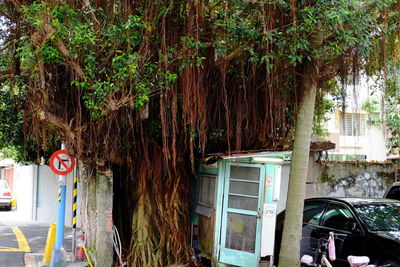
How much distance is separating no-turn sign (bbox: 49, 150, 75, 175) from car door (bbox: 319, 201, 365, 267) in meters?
4.77

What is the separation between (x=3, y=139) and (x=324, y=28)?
33.3ft

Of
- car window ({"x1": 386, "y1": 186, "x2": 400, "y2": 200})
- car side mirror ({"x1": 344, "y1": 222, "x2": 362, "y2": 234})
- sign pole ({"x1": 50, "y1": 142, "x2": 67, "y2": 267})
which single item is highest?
car window ({"x1": 386, "y1": 186, "x2": 400, "y2": 200})

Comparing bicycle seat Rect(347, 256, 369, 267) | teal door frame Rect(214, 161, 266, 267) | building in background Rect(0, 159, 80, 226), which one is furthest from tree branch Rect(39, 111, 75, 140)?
building in background Rect(0, 159, 80, 226)

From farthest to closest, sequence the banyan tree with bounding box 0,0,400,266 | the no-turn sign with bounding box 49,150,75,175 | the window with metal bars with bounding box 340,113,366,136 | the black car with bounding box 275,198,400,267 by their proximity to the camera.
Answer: the window with metal bars with bounding box 340,113,366,136
the no-turn sign with bounding box 49,150,75,175
the banyan tree with bounding box 0,0,400,266
the black car with bounding box 275,198,400,267

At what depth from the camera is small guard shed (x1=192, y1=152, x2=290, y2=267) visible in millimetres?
7816

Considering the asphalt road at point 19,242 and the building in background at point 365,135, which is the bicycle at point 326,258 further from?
the building in background at point 365,135

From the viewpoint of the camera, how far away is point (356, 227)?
663 centimetres

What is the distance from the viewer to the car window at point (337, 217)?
22.8 ft

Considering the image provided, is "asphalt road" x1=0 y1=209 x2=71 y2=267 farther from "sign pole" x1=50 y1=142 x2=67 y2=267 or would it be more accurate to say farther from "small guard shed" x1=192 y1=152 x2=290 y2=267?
"small guard shed" x1=192 y1=152 x2=290 y2=267

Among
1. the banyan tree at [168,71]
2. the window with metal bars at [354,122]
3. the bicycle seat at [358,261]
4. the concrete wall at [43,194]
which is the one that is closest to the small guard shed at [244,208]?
the banyan tree at [168,71]

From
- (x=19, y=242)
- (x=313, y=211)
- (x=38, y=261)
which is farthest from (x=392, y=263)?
(x=19, y=242)

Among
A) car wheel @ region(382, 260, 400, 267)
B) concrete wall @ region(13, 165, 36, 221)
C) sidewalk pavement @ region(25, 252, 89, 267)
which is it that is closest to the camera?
car wheel @ region(382, 260, 400, 267)

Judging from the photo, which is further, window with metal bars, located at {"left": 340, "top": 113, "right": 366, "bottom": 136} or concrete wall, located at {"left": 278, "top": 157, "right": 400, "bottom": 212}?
concrete wall, located at {"left": 278, "top": 157, "right": 400, "bottom": 212}

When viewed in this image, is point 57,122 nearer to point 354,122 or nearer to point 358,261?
point 358,261
